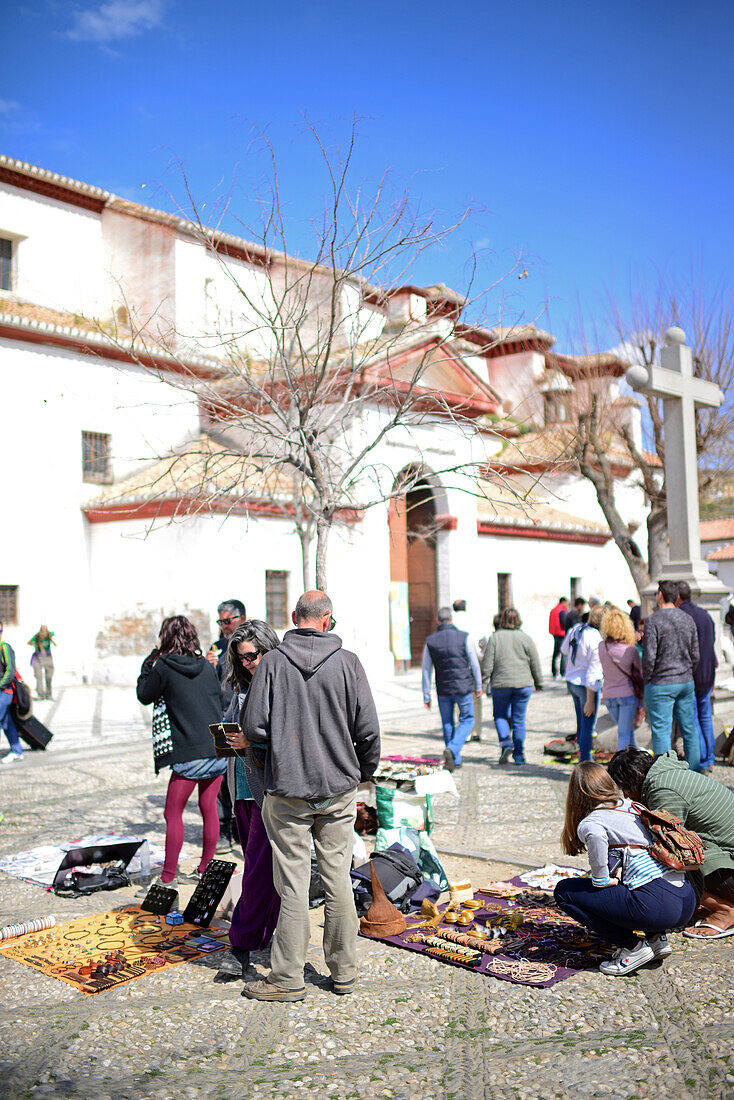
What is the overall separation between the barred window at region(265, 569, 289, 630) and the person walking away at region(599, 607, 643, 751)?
1277 cm

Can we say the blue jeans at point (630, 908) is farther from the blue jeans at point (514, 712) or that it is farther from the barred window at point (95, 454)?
the barred window at point (95, 454)

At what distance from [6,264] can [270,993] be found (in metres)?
22.8

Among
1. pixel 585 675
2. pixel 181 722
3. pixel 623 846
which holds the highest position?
pixel 181 722

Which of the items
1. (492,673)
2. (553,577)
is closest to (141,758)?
(492,673)

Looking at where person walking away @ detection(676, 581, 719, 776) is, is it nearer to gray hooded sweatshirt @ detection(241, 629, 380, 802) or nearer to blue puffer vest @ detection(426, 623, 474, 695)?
blue puffer vest @ detection(426, 623, 474, 695)

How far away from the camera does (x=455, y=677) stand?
9.48m

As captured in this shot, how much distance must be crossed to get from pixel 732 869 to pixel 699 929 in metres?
0.36

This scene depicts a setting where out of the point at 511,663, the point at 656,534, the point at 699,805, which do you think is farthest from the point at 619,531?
the point at 699,805

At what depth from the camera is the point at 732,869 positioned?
449 centimetres

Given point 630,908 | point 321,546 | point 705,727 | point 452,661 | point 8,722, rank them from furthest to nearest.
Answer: point 8,722 → point 452,661 → point 705,727 → point 321,546 → point 630,908

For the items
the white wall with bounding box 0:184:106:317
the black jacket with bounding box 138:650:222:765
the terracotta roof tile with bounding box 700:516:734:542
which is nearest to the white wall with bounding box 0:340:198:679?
the white wall with bounding box 0:184:106:317

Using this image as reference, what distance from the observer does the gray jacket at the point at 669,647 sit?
7.17 meters

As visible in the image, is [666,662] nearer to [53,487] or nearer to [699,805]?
[699,805]

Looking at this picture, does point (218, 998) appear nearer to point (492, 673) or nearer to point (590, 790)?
point (590, 790)
